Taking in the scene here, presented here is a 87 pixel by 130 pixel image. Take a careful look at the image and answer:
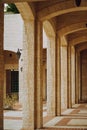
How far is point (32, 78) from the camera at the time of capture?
13.5 meters

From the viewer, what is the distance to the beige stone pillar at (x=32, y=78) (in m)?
13.3

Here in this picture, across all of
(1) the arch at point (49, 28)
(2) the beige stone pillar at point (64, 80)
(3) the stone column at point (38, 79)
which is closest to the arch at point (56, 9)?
(3) the stone column at point (38, 79)

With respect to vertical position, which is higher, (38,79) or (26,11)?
(26,11)

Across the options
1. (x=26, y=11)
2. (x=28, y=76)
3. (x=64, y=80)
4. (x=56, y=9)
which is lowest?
(x=64, y=80)

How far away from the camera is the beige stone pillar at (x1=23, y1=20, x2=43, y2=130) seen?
13.3 metres

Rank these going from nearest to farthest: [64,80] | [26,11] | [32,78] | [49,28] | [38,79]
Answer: [26,11] < [32,78] < [38,79] < [49,28] < [64,80]

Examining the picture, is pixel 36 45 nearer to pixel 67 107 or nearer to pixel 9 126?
pixel 9 126

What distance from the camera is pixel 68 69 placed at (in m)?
23.4

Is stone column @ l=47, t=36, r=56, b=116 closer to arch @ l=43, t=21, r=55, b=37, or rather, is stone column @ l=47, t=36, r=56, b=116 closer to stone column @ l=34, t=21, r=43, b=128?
arch @ l=43, t=21, r=55, b=37

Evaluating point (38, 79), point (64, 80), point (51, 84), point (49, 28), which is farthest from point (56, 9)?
point (64, 80)

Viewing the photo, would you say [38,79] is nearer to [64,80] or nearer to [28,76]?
[28,76]

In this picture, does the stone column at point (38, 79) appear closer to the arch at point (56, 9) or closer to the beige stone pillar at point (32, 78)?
the beige stone pillar at point (32, 78)

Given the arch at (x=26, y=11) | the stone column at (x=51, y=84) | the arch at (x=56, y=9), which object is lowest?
the stone column at (x=51, y=84)

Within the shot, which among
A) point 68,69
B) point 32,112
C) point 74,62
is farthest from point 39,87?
point 74,62
